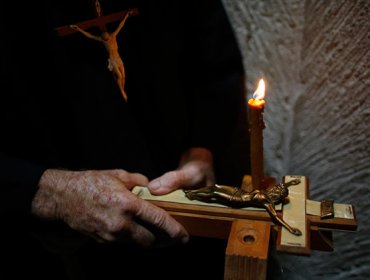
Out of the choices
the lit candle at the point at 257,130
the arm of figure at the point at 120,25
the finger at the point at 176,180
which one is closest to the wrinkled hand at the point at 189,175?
the finger at the point at 176,180

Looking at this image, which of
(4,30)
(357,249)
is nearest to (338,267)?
(357,249)

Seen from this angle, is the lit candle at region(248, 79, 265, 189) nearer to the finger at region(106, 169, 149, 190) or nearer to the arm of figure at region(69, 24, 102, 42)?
the finger at region(106, 169, 149, 190)

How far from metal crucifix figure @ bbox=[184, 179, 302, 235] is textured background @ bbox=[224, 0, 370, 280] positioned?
0.30 metres

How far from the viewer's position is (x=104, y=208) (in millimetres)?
718

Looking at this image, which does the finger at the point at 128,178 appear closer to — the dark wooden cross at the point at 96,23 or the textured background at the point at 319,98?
the dark wooden cross at the point at 96,23

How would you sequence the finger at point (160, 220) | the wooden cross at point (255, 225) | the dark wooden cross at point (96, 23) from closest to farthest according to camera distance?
1. the wooden cross at point (255, 225)
2. the finger at point (160, 220)
3. the dark wooden cross at point (96, 23)

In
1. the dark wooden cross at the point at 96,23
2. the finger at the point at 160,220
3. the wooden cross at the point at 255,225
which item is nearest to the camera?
the wooden cross at the point at 255,225

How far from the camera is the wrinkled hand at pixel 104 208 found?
2.31 ft

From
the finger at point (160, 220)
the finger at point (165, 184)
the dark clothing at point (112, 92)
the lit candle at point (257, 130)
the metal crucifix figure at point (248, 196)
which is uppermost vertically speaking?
the dark clothing at point (112, 92)

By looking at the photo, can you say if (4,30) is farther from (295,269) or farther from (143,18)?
(295,269)

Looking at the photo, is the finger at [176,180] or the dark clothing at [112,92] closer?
the finger at [176,180]

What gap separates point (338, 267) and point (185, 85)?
0.63 m

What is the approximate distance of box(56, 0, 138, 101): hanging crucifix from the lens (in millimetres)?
819

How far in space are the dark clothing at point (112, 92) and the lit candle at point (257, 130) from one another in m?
0.37
